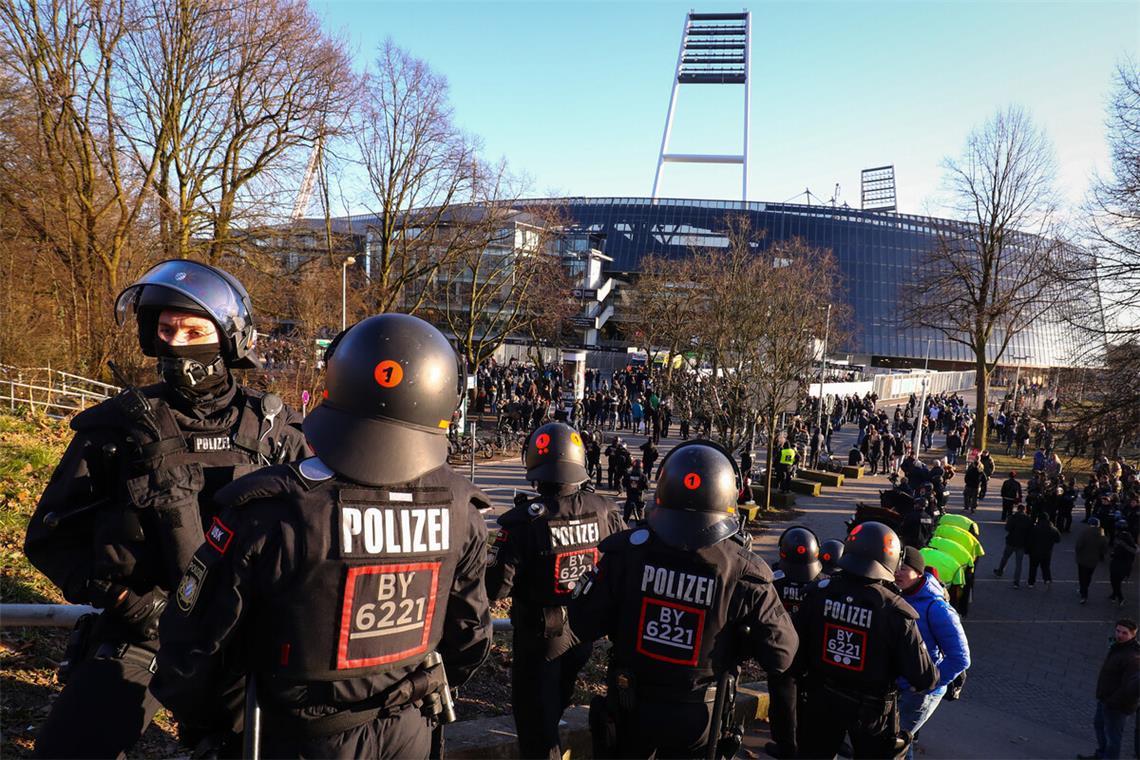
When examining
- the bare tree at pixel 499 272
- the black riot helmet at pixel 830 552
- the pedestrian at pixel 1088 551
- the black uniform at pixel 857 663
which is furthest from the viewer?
the bare tree at pixel 499 272

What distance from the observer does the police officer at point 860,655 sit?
408 cm

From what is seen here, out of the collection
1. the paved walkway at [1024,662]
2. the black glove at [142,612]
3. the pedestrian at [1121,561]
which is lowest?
the paved walkway at [1024,662]

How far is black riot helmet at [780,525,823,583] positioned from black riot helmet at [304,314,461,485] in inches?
169

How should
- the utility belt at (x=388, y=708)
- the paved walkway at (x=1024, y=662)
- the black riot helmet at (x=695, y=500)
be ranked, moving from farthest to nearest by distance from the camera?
the paved walkway at (x=1024, y=662), the black riot helmet at (x=695, y=500), the utility belt at (x=388, y=708)

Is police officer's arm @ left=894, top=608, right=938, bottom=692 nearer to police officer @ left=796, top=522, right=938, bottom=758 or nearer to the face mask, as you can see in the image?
police officer @ left=796, top=522, right=938, bottom=758

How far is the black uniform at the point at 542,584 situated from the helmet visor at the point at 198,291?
6.80 feet

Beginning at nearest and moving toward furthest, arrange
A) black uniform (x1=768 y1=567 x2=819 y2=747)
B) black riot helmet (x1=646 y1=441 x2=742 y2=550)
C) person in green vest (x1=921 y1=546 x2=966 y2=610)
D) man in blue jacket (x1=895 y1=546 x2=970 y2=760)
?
black riot helmet (x1=646 y1=441 x2=742 y2=550) < man in blue jacket (x1=895 y1=546 x2=970 y2=760) < black uniform (x1=768 y1=567 x2=819 y2=747) < person in green vest (x1=921 y1=546 x2=966 y2=610)

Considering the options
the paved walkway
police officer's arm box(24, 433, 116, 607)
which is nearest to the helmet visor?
police officer's arm box(24, 433, 116, 607)

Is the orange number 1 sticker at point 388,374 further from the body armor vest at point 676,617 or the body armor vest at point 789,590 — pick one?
the body armor vest at point 789,590

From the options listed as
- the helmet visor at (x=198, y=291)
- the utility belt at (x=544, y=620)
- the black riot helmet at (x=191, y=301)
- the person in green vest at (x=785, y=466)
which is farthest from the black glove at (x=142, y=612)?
the person in green vest at (x=785, y=466)

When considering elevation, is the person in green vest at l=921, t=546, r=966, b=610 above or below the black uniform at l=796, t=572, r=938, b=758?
below

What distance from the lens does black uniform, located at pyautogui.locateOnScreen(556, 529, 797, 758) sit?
3330 millimetres

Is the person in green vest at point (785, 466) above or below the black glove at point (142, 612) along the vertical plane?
below

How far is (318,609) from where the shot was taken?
2.05 m
